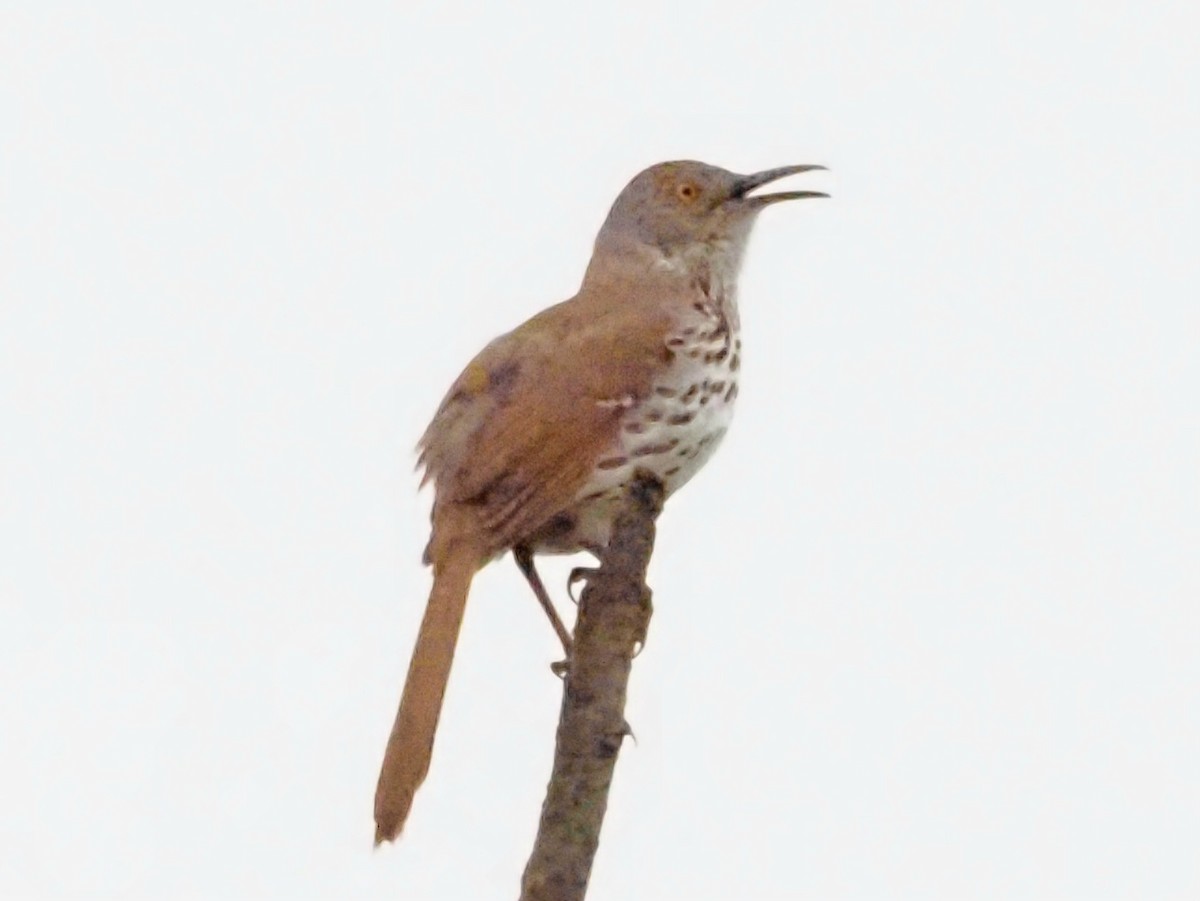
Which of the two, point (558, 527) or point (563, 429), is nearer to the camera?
point (563, 429)

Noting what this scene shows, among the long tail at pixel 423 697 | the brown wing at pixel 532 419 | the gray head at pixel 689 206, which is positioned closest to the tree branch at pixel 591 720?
the long tail at pixel 423 697

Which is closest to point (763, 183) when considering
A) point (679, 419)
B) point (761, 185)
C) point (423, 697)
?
point (761, 185)

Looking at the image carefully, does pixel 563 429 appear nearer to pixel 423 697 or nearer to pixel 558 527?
pixel 558 527

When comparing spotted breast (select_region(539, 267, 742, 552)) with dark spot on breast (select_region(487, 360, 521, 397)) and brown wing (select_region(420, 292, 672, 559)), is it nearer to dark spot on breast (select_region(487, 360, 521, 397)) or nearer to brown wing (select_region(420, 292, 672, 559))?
brown wing (select_region(420, 292, 672, 559))

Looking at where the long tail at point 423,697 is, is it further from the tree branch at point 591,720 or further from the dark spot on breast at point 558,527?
the dark spot on breast at point 558,527

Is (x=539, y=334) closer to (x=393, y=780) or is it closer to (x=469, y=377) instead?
(x=469, y=377)

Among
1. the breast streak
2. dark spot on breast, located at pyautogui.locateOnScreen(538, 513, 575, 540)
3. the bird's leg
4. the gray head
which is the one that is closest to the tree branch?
the breast streak
